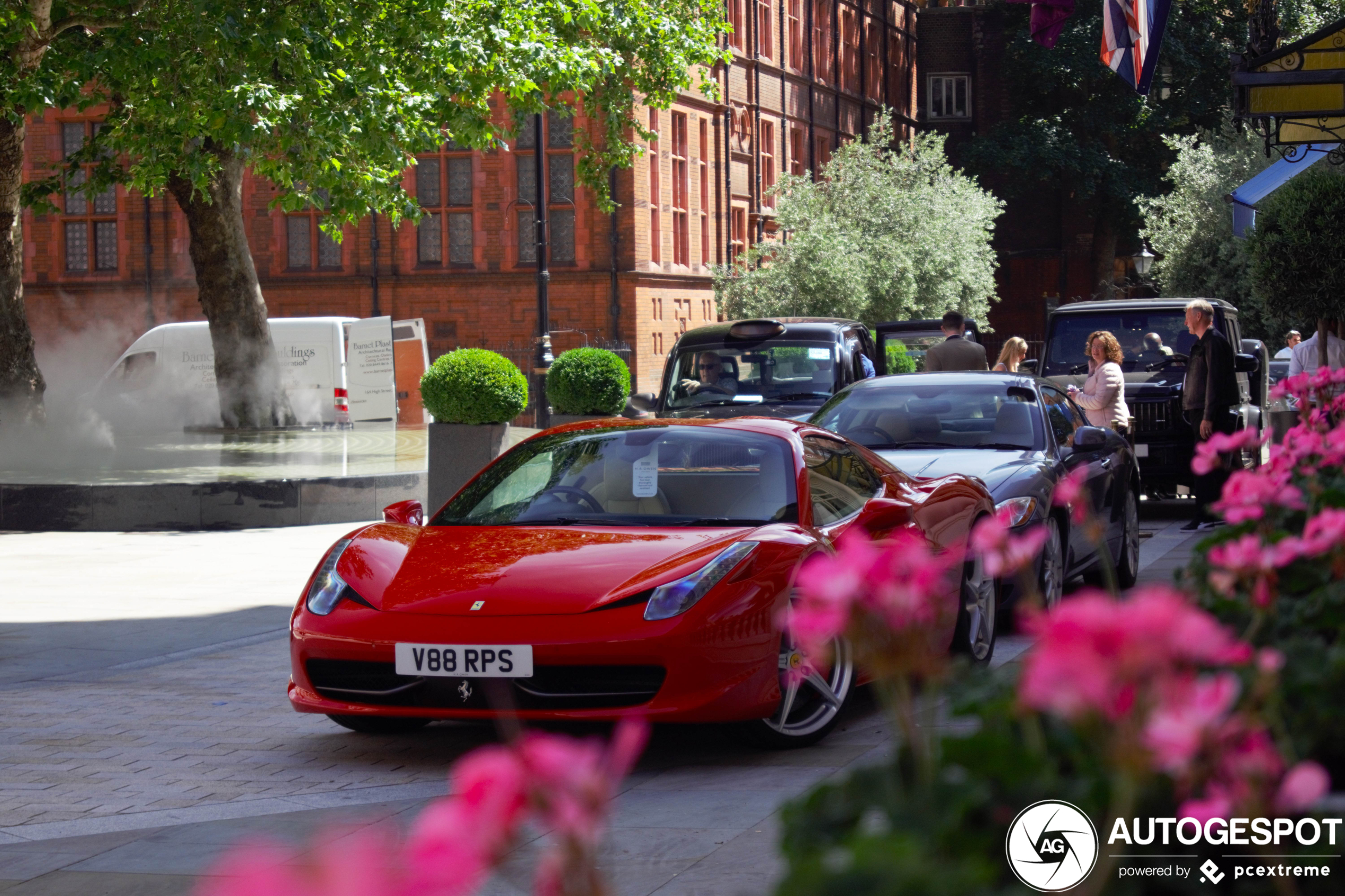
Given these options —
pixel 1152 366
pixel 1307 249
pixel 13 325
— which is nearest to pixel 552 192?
pixel 13 325

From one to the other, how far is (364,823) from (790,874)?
162 inches

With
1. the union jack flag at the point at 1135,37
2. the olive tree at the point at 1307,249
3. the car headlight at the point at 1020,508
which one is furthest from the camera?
the union jack flag at the point at 1135,37

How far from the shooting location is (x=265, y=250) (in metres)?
39.1

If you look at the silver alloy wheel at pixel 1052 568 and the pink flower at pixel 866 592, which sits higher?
the pink flower at pixel 866 592

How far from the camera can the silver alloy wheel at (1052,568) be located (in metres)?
9.05

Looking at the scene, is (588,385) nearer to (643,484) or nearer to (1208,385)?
(1208,385)

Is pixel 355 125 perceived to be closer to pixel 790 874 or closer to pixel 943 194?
pixel 790 874

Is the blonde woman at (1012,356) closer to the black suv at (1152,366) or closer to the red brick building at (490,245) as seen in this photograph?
the black suv at (1152,366)

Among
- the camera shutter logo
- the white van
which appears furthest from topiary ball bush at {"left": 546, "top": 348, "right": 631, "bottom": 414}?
the camera shutter logo

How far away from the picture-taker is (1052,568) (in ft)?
30.1

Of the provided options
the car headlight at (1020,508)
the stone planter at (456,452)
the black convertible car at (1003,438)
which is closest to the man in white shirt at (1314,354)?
the black convertible car at (1003,438)

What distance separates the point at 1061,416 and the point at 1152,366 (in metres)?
6.33

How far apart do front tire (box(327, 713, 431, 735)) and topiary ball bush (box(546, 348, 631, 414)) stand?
10.5 metres

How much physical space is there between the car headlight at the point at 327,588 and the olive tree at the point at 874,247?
91.8 ft
